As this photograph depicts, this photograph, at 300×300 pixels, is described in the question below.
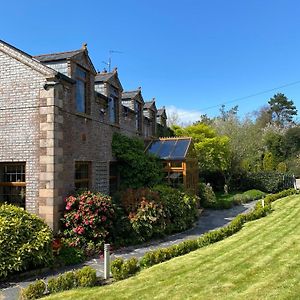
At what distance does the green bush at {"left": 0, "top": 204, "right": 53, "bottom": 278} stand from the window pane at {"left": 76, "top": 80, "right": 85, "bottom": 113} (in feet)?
17.6

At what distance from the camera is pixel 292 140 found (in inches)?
1743

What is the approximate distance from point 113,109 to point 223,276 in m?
12.0

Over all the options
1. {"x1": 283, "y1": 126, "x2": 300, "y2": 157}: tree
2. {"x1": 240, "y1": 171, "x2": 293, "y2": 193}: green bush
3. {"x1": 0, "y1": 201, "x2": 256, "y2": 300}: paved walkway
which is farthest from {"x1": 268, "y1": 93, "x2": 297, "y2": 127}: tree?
{"x1": 0, "y1": 201, "x2": 256, "y2": 300}: paved walkway

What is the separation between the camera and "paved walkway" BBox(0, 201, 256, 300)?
340 inches

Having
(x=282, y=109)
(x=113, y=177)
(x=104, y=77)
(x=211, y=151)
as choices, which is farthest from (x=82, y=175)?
(x=282, y=109)

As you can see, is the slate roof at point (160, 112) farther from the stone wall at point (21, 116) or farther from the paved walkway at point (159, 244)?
the stone wall at point (21, 116)

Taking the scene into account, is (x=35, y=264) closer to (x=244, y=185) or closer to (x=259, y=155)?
(x=244, y=185)

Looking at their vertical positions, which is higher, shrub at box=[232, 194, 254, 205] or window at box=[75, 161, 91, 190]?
window at box=[75, 161, 91, 190]

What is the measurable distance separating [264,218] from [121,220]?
324 inches

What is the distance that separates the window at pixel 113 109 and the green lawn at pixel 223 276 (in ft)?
29.3

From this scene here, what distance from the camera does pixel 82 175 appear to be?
576 inches

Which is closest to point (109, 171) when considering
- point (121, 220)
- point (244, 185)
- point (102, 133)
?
point (102, 133)

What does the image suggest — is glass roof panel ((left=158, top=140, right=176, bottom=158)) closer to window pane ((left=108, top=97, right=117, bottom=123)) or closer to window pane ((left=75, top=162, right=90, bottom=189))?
window pane ((left=108, top=97, right=117, bottom=123))

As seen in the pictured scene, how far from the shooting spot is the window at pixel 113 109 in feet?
57.7
